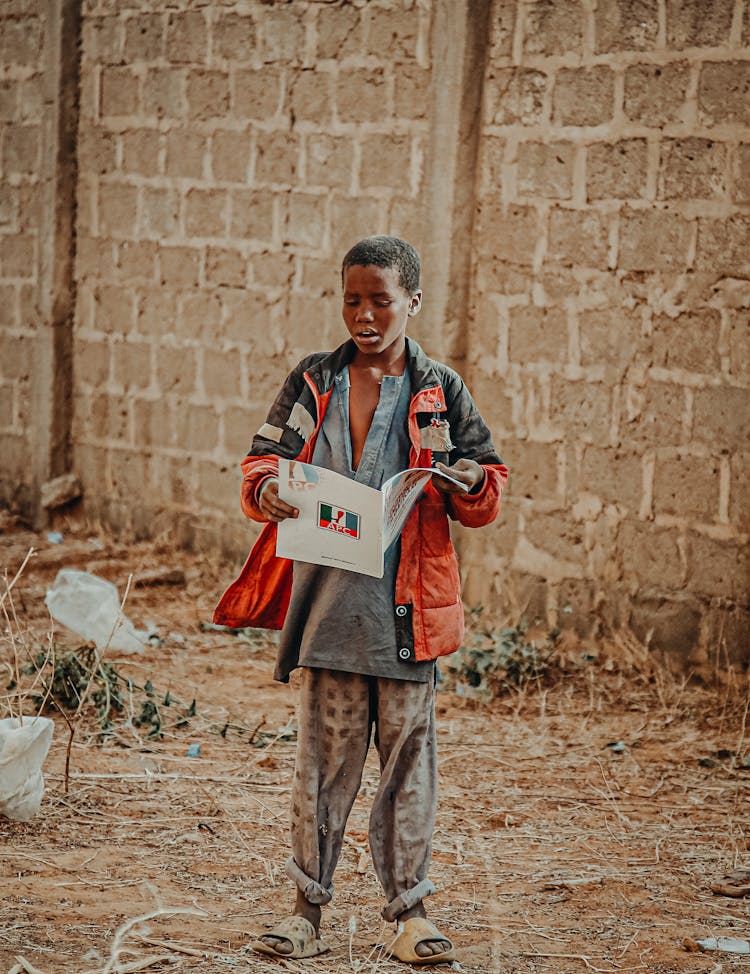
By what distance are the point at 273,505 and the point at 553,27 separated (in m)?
3.95

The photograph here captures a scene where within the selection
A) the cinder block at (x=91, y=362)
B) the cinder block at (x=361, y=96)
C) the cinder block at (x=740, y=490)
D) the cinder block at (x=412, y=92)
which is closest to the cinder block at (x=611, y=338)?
the cinder block at (x=740, y=490)

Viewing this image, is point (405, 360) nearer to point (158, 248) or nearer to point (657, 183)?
point (657, 183)

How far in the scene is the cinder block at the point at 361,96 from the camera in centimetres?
695

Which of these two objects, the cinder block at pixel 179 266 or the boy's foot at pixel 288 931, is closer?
the boy's foot at pixel 288 931

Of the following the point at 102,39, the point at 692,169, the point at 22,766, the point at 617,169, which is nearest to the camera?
the point at 22,766

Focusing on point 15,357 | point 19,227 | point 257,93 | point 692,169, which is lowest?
point 15,357

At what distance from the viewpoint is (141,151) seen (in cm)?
823

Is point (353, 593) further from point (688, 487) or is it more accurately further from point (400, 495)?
point (688, 487)

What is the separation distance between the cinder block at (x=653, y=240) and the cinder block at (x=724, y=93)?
1.45 ft

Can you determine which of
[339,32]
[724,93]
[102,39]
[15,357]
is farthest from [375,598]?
[15,357]

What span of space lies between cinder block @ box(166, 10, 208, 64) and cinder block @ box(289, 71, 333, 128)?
77 centimetres

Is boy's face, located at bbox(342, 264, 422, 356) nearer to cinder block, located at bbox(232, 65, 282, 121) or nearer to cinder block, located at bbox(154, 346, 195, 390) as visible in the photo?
cinder block, located at bbox(232, 65, 282, 121)

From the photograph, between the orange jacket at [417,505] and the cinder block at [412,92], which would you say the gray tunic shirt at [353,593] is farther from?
the cinder block at [412,92]

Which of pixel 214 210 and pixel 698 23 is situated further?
pixel 214 210
